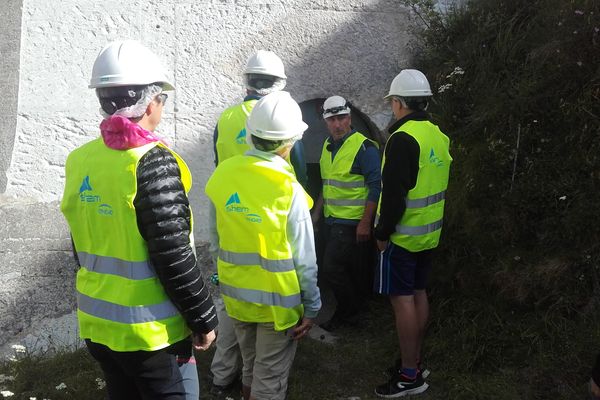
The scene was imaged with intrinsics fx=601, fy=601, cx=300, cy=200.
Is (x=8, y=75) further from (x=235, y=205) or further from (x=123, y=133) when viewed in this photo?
(x=123, y=133)

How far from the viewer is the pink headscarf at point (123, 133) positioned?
2.10m

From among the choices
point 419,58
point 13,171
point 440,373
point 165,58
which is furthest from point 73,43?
point 440,373

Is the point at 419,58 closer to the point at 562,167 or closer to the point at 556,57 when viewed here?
the point at 556,57

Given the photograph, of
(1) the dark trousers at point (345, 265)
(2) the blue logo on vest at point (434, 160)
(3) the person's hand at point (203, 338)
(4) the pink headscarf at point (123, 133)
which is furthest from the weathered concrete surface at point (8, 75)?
(2) the blue logo on vest at point (434, 160)

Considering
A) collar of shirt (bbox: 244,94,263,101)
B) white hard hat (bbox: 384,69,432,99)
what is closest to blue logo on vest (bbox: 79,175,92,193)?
collar of shirt (bbox: 244,94,263,101)

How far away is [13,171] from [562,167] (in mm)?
4037

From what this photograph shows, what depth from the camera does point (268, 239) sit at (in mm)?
2627

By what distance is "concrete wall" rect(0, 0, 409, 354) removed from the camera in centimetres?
446


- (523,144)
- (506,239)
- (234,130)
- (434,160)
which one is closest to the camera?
(434,160)

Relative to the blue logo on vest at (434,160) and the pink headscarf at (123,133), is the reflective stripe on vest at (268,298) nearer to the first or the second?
the pink headscarf at (123,133)

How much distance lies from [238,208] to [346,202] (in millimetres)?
2071

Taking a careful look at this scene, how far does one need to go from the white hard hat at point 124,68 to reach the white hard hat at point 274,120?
0.57m

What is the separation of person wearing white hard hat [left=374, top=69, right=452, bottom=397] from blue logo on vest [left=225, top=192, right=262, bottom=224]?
3.48ft

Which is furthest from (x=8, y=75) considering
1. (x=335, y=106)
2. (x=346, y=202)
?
(x=346, y=202)
